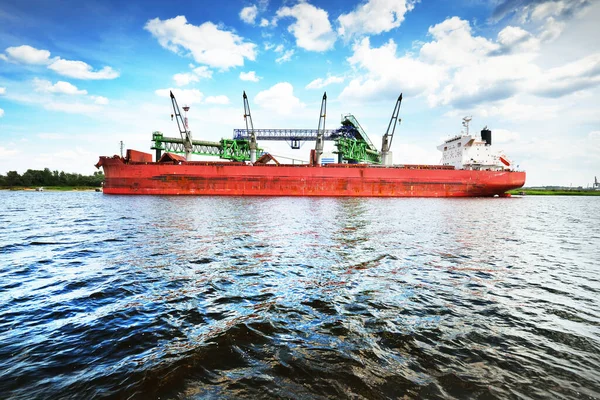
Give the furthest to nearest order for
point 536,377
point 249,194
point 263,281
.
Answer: point 249,194
point 263,281
point 536,377

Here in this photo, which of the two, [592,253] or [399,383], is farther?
[592,253]

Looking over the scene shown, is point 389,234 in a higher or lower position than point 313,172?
lower

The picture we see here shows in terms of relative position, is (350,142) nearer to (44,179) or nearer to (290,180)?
(290,180)

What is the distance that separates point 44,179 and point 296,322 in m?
146

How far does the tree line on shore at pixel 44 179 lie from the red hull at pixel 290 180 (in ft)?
289

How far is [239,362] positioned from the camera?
11.6 ft

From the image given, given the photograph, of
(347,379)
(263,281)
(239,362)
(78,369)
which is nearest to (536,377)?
(347,379)

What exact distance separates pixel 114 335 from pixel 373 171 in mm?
38870

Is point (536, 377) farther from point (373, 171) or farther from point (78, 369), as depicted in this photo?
point (373, 171)

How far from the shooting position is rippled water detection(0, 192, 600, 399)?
314cm

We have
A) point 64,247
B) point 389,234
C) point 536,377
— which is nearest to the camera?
point 536,377

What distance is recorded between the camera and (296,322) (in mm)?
4586

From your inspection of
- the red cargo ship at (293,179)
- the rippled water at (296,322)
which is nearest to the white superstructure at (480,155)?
the red cargo ship at (293,179)

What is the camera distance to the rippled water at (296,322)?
3.14 metres
